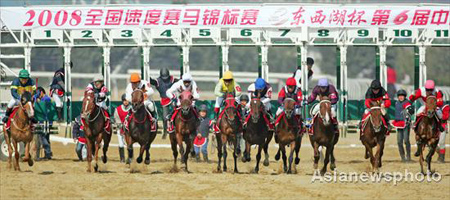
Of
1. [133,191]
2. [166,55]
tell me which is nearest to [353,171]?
[133,191]

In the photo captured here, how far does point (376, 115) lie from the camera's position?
20500 millimetres

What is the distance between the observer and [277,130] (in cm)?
2095

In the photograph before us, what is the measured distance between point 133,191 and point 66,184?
1.64 m

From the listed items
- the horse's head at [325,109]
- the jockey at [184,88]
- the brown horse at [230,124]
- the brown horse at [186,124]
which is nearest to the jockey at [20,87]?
the jockey at [184,88]

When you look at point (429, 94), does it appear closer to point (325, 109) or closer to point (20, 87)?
point (325, 109)

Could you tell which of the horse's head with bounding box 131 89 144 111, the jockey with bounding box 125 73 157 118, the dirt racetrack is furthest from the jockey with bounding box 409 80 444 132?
the horse's head with bounding box 131 89 144 111

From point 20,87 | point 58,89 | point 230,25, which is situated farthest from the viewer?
point 230,25

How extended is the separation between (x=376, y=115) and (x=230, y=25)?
843cm

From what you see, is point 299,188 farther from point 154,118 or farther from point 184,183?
point 154,118

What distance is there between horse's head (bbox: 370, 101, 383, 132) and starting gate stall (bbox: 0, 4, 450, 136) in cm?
763

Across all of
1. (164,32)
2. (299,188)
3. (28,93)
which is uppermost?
(164,32)

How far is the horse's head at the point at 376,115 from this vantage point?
→ 20484 millimetres

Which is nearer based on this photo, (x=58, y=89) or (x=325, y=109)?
(x=325, y=109)

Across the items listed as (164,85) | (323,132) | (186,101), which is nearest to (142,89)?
(186,101)
